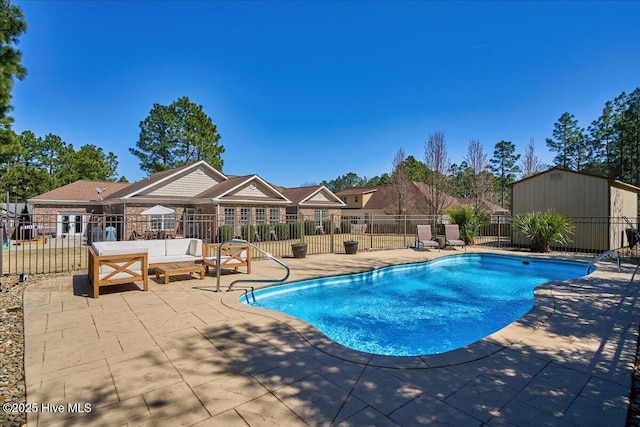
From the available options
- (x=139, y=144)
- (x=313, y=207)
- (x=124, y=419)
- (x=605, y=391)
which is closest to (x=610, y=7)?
(x=605, y=391)

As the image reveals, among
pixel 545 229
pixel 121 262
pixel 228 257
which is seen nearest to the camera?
pixel 121 262

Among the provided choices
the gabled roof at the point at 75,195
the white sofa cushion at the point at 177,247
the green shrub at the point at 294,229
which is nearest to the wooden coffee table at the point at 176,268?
the white sofa cushion at the point at 177,247

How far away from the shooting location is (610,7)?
9.34 m

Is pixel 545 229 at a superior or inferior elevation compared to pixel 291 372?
superior

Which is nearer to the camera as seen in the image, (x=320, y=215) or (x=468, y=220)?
(x=468, y=220)

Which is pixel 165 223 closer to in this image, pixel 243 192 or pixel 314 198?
pixel 243 192

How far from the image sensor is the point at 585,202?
45.1ft

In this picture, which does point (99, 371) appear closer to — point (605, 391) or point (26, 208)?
point (605, 391)

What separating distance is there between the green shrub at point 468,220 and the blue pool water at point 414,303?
4.56 meters

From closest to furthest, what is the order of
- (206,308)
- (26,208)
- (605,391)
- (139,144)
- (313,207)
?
(605,391)
(206,308)
(313,207)
(26,208)
(139,144)

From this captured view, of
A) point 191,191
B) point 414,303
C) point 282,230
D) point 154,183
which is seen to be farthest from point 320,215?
point 414,303

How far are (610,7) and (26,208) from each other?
42284 mm

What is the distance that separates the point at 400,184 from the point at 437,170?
347 cm

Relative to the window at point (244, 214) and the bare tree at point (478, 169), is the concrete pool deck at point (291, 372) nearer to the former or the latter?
the window at point (244, 214)
